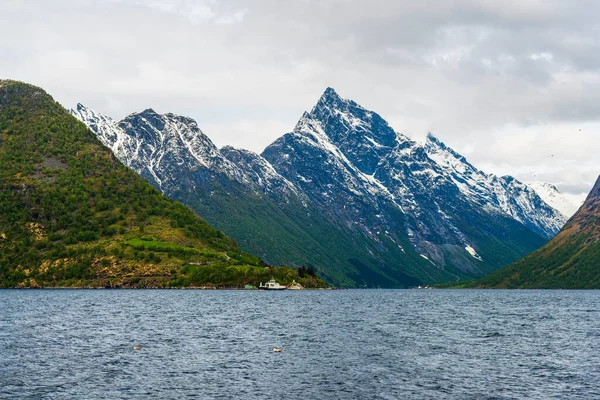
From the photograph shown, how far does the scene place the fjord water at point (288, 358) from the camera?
81.8 metres

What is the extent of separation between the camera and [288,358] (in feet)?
349

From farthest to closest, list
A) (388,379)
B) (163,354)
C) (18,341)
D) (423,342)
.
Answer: (423,342), (18,341), (163,354), (388,379)

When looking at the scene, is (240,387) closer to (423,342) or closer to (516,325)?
(423,342)

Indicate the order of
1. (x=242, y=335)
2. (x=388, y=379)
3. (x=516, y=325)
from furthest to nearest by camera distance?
(x=516, y=325) < (x=242, y=335) < (x=388, y=379)

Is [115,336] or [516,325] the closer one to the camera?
[115,336]

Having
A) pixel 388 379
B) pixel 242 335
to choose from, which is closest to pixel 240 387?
pixel 388 379

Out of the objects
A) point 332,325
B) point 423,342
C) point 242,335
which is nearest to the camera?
point 423,342

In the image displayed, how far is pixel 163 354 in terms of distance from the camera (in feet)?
357

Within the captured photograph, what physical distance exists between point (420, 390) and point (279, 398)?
18105mm

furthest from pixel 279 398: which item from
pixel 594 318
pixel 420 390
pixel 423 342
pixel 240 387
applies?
pixel 594 318

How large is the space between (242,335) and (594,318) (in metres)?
118

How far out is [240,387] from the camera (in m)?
83.4

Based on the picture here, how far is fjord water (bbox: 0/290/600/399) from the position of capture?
81.8 metres

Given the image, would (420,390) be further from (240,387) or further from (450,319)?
(450,319)
